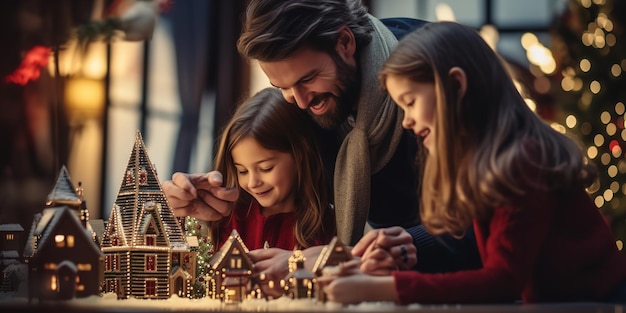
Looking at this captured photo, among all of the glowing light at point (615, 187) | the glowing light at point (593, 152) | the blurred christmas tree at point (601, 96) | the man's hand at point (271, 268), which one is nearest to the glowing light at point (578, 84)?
the blurred christmas tree at point (601, 96)

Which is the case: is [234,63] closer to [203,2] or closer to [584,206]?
[203,2]

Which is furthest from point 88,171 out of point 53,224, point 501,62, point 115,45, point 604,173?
point 501,62

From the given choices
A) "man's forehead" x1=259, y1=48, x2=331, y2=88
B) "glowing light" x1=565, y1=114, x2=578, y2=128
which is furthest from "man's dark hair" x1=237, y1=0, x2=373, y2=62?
"glowing light" x1=565, y1=114, x2=578, y2=128

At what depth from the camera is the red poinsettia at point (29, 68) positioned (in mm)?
4527

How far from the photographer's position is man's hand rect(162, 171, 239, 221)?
2348 millimetres

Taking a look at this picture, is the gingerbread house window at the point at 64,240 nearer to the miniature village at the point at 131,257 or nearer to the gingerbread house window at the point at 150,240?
the miniature village at the point at 131,257

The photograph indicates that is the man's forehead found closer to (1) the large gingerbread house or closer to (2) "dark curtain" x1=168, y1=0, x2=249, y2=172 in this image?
(1) the large gingerbread house

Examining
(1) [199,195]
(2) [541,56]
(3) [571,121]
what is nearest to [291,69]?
(1) [199,195]

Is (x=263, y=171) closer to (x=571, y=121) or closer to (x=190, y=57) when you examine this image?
(x=571, y=121)

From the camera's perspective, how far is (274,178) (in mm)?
2385

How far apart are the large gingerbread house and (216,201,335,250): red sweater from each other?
0.34 metres

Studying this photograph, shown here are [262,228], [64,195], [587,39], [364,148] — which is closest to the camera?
[64,195]

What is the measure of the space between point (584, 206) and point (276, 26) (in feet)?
2.89

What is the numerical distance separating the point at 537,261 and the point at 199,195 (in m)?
0.94
